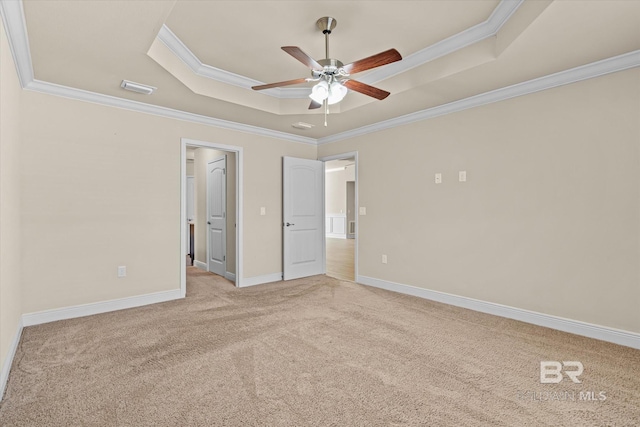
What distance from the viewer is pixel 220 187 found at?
571 centimetres

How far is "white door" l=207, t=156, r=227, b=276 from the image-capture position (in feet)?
18.4

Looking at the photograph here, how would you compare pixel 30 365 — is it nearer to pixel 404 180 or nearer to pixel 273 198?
pixel 273 198

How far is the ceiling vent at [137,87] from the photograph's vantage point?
3.25 m

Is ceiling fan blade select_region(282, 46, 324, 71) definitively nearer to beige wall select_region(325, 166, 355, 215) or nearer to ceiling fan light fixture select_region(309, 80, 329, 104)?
ceiling fan light fixture select_region(309, 80, 329, 104)

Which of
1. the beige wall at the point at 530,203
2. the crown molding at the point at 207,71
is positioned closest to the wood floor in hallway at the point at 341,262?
the beige wall at the point at 530,203

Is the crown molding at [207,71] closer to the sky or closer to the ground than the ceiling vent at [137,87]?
closer to the sky

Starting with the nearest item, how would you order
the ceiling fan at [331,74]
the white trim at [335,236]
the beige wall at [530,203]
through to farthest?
the ceiling fan at [331,74] < the beige wall at [530,203] < the white trim at [335,236]

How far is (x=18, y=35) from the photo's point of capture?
2.29m

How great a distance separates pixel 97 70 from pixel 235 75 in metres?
1.31

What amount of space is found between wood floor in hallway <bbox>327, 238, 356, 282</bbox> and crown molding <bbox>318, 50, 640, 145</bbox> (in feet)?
8.32

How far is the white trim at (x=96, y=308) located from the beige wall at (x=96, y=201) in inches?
2.3

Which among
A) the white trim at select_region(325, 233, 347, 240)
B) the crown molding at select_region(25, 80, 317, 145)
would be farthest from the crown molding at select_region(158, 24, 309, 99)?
the white trim at select_region(325, 233, 347, 240)

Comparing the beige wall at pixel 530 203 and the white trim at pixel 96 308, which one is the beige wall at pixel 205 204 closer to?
the white trim at pixel 96 308

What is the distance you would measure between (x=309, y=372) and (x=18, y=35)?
3140mm
